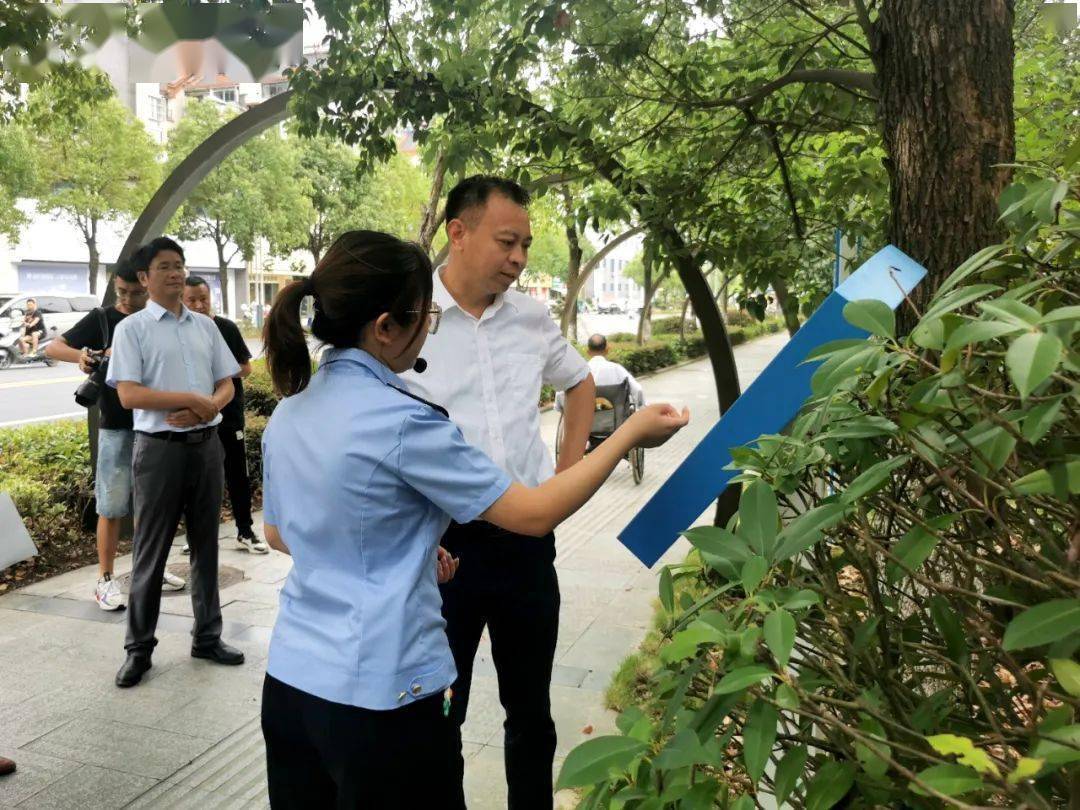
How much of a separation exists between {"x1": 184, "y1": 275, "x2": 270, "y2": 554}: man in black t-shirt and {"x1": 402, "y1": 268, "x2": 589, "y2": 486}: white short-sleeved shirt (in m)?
3.13

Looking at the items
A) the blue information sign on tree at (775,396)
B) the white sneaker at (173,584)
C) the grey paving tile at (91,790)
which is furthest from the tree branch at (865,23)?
the white sneaker at (173,584)

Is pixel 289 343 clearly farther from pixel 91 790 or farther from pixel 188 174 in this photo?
pixel 188 174

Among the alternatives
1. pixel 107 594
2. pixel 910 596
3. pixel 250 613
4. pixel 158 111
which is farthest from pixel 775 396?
pixel 158 111

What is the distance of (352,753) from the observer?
1577 millimetres

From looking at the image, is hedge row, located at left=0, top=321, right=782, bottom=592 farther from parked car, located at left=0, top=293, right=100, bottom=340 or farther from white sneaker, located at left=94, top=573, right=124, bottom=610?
parked car, located at left=0, top=293, right=100, bottom=340

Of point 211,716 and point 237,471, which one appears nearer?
point 211,716

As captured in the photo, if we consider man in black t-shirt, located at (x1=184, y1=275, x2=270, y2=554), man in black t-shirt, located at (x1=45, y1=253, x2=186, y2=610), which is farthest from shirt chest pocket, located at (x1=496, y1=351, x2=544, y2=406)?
man in black t-shirt, located at (x1=184, y1=275, x2=270, y2=554)

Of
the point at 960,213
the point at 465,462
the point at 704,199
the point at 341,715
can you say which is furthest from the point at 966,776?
the point at 704,199

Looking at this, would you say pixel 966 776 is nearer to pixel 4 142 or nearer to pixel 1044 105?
pixel 1044 105

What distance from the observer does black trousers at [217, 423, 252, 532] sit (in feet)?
19.3

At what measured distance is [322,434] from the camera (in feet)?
5.25

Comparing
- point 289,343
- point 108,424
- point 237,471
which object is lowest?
point 237,471

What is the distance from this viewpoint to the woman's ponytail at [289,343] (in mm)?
1716

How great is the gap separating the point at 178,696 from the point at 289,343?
284 cm
